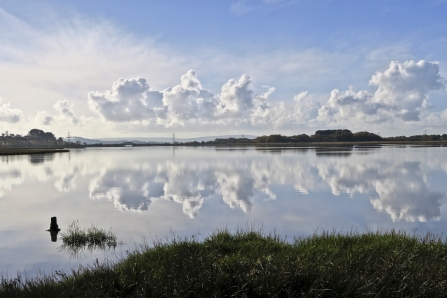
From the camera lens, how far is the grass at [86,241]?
15.8 meters

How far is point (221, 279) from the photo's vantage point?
338 inches

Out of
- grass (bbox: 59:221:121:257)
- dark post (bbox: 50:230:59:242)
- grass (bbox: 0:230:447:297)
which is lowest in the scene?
dark post (bbox: 50:230:59:242)

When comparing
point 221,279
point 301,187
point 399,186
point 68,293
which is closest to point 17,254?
point 68,293

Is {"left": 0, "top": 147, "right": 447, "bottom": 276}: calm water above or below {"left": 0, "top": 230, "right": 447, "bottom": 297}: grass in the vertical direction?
below

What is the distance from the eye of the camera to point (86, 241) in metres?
16.6

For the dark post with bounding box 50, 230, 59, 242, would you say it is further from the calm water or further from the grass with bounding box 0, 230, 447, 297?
the grass with bounding box 0, 230, 447, 297

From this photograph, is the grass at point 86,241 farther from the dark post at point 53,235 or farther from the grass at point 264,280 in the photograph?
the grass at point 264,280

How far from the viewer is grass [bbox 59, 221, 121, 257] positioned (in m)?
15.8

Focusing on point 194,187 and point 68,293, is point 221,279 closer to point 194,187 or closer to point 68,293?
point 68,293

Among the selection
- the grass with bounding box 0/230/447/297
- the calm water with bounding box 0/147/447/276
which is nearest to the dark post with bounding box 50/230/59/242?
the calm water with bounding box 0/147/447/276

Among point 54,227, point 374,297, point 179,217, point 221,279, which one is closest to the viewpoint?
point 374,297

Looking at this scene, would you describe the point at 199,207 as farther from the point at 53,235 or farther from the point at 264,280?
the point at 264,280

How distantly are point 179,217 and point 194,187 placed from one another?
46.2ft

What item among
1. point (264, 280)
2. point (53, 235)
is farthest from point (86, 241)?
point (264, 280)
